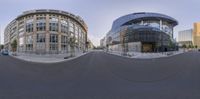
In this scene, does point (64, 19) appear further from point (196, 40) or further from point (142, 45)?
point (196, 40)

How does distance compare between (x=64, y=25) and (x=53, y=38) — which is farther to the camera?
(x=64, y=25)

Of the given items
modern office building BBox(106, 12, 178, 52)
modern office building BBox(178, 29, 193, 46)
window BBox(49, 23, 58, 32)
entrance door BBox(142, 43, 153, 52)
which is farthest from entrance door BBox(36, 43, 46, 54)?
modern office building BBox(178, 29, 193, 46)

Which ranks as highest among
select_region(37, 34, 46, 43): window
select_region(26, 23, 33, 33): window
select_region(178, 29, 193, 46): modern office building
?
select_region(178, 29, 193, 46): modern office building

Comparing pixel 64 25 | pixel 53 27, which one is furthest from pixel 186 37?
pixel 53 27

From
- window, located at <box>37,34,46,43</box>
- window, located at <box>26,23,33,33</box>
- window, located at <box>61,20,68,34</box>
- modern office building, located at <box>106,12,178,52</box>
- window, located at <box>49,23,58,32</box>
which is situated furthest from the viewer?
modern office building, located at <box>106,12,178,52</box>

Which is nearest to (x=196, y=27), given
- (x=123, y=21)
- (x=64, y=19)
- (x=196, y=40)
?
(x=196, y=40)

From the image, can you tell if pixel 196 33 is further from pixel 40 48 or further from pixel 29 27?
pixel 29 27

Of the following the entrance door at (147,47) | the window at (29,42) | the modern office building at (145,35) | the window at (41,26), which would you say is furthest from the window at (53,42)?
the entrance door at (147,47)

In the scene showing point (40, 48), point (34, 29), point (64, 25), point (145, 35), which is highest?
point (145, 35)

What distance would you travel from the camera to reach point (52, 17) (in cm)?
1780

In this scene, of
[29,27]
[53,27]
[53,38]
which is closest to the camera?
[29,27]

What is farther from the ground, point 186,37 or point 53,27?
point 186,37

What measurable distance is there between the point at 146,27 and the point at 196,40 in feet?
273

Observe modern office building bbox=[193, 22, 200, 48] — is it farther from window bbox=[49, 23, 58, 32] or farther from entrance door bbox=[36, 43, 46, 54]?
entrance door bbox=[36, 43, 46, 54]
